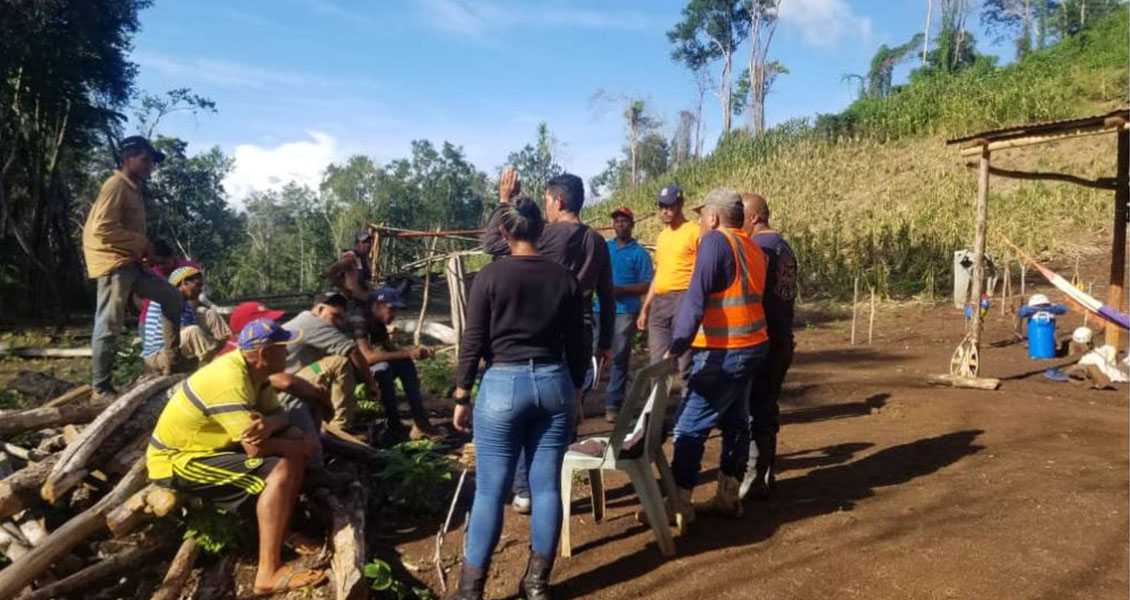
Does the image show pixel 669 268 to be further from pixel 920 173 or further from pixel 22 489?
pixel 920 173

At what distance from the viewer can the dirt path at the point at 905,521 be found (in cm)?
359

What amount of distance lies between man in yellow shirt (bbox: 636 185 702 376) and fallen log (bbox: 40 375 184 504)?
321cm

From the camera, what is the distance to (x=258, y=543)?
398cm

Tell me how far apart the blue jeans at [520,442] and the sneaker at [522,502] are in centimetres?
107

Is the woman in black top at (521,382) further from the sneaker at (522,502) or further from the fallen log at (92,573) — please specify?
the fallen log at (92,573)

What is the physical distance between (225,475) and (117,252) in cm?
269

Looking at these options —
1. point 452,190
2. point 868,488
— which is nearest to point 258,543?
point 868,488

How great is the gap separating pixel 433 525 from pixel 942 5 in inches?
1791

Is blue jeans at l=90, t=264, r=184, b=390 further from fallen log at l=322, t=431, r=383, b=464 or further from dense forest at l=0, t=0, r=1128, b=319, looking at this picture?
dense forest at l=0, t=0, r=1128, b=319

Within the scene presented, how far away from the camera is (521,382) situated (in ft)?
10.5

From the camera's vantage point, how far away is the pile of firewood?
3.55 meters

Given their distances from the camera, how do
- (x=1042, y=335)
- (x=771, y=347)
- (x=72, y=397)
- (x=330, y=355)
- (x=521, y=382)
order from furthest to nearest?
(x=1042, y=335), (x=72, y=397), (x=330, y=355), (x=771, y=347), (x=521, y=382)

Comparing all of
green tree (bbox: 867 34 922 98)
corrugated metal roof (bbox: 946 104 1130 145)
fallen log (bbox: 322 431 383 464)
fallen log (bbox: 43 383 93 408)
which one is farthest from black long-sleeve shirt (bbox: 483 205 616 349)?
green tree (bbox: 867 34 922 98)

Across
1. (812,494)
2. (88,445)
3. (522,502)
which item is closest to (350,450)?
(522,502)
